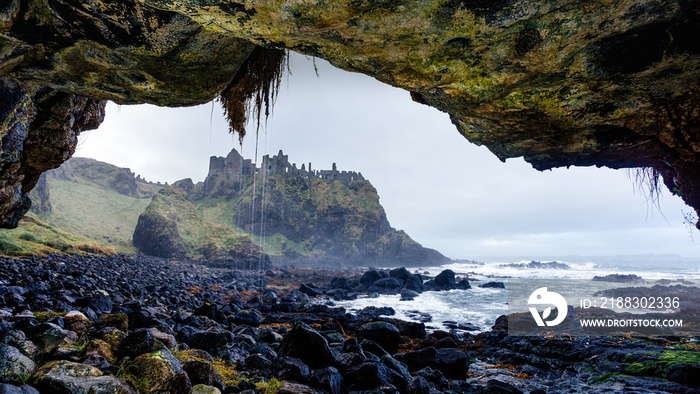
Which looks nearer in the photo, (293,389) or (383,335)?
(293,389)

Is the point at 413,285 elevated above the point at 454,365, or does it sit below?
below

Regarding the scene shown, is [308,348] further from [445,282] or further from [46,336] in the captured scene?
[445,282]

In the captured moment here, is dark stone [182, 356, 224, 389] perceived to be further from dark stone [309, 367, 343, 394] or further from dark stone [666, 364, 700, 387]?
dark stone [666, 364, 700, 387]

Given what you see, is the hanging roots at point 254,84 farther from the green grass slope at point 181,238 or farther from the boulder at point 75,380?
the green grass slope at point 181,238

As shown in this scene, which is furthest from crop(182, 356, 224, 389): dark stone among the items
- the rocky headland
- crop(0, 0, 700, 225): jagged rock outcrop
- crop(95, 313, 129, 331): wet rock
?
crop(0, 0, 700, 225): jagged rock outcrop

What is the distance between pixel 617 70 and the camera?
3.30 meters

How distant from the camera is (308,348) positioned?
4062 millimetres

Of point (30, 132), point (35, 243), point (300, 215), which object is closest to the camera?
point (30, 132)

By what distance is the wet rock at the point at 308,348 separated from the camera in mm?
3973

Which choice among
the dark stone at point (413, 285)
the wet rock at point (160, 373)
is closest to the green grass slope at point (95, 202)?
the dark stone at point (413, 285)

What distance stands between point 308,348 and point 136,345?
2.05 meters

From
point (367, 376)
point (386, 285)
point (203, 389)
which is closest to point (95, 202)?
point (386, 285)

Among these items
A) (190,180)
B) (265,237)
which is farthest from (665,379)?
(190,180)

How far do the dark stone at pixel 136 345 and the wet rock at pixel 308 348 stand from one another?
1.73 m
